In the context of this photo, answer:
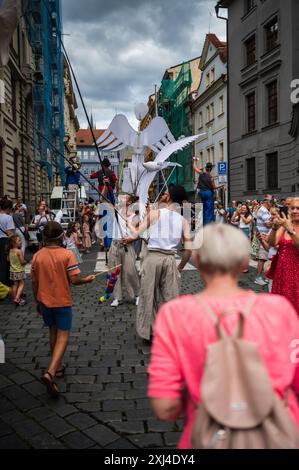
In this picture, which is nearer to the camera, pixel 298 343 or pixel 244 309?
pixel 244 309

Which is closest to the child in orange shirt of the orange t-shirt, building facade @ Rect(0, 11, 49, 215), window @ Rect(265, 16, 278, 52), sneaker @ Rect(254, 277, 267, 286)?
the orange t-shirt

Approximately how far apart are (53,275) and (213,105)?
106ft

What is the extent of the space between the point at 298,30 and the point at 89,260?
1486 cm

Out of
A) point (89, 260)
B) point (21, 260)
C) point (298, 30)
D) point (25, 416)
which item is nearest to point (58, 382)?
point (25, 416)

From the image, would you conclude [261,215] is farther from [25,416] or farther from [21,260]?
[25,416]

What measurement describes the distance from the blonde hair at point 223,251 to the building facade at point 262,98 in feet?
66.7

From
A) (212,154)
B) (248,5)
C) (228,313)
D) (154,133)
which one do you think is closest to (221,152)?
(212,154)

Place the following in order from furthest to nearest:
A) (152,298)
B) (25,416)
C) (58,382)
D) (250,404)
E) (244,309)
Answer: (152,298), (58,382), (25,416), (244,309), (250,404)

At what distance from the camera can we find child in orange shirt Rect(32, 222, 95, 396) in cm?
416

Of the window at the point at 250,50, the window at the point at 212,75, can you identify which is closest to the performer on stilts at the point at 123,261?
the window at the point at 250,50

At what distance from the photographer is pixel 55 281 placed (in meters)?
4.14

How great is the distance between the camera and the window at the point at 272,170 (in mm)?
23672

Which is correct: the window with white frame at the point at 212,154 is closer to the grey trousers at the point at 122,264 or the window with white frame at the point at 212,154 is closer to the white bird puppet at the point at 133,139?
the white bird puppet at the point at 133,139
